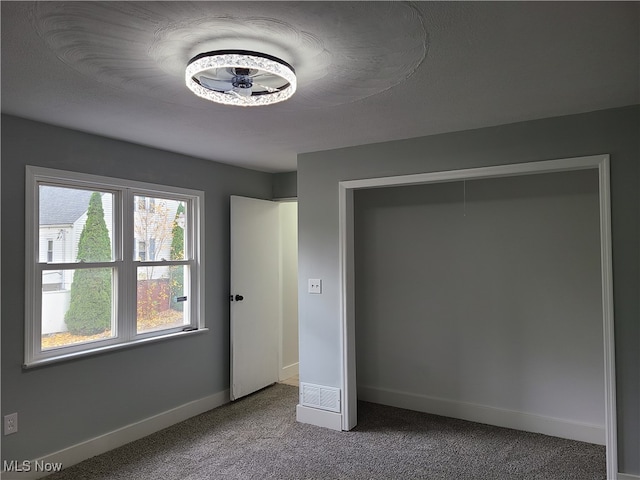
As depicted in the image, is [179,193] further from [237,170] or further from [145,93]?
[145,93]

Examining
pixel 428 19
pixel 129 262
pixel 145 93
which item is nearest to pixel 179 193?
pixel 129 262

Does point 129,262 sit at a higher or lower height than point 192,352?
higher

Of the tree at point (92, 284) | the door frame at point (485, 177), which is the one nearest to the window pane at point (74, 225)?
the tree at point (92, 284)

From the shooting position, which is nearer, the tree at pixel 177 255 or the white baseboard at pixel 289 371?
the tree at pixel 177 255

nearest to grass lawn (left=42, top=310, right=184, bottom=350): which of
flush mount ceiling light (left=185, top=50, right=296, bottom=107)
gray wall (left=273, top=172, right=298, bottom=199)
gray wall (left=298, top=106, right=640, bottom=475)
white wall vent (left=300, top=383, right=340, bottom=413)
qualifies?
gray wall (left=298, top=106, right=640, bottom=475)

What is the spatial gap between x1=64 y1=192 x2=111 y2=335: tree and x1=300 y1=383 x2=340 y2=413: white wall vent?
68.3 inches

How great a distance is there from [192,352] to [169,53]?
9.58 feet

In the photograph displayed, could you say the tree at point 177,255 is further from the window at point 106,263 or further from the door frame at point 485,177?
the door frame at point 485,177

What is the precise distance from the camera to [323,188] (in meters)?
3.87

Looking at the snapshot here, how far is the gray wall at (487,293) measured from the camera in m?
3.48

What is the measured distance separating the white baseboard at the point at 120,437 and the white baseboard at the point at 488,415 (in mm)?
1571

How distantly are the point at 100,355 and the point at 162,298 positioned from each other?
28.9 inches

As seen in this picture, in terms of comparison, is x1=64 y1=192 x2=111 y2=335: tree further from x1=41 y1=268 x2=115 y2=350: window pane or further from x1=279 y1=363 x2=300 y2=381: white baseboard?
x1=279 y1=363 x2=300 y2=381: white baseboard

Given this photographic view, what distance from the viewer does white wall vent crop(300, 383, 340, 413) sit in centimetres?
374
